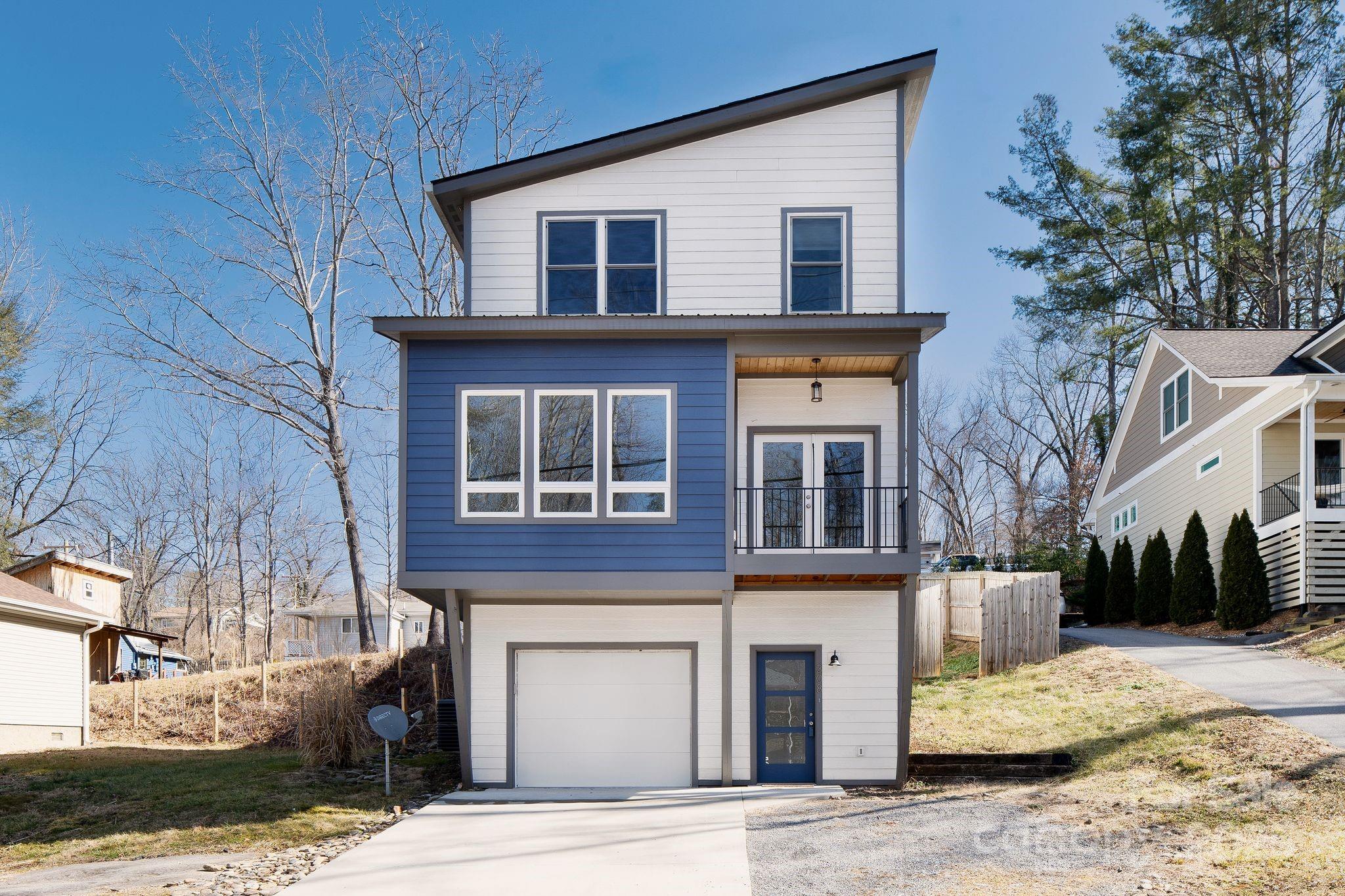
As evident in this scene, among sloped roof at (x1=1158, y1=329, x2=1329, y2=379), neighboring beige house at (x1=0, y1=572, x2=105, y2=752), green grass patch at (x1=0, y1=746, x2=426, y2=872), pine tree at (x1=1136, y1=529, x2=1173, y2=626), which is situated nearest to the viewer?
green grass patch at (x1=0, y1=746, x2=426, y2=872)

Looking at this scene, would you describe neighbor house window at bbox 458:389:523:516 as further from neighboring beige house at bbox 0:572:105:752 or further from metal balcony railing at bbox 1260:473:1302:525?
metal balcony railing at bbox 1260:473:1302:525

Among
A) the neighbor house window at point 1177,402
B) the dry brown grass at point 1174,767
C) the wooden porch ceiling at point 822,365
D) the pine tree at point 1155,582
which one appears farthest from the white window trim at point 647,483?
the neighbor house window at point 1177,402

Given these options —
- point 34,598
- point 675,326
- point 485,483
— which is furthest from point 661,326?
point 34,598

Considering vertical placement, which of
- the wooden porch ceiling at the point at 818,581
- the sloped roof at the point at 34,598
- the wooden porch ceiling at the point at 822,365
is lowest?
the sloped roof at the point at 34,598

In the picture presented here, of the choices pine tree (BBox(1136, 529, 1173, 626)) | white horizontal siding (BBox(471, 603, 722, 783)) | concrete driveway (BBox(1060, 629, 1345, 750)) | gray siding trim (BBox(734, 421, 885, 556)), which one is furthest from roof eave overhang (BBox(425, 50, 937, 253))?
pine tree (BBox(1136, 529, 1173, 626))

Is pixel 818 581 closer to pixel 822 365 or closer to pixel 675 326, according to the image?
pixel 822 365

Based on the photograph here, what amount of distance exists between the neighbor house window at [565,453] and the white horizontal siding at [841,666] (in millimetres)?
2483

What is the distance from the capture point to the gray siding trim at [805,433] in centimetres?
1386

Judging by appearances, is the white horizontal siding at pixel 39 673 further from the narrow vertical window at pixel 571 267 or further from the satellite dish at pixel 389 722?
the narrow vertical window at pixel 571 267

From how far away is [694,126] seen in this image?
1411cm

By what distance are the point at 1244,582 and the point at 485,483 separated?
14.0 meters

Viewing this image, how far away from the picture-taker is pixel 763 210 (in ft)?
46.6

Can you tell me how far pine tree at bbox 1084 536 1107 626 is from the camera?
26578 millimetres

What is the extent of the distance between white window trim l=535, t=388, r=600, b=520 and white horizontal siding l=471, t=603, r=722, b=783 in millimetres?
1536
